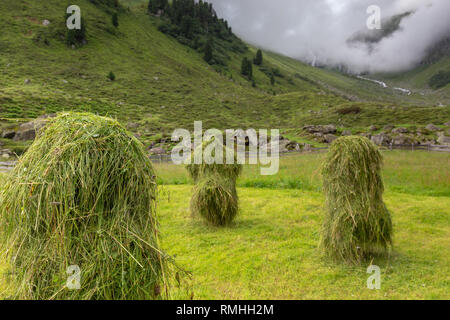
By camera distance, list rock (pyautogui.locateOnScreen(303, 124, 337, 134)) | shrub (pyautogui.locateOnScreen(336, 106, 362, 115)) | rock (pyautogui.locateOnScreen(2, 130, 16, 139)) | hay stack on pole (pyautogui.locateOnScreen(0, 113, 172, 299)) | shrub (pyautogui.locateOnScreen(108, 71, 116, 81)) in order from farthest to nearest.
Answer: shrub (pyautogui.locateOnScreen(108, 71, 116, 81)), shrub (pyautogui.locateOnScreen(336, 106, 362, 115)), rock (pyautogui.locateOnScreen(303, 124, 337, 134)), rock (pyautogui.locateOnScreen(2, 130, 16, 139)), hay stack on pole (pyautogui.locateOnScreen(0, 113, 172, 299))

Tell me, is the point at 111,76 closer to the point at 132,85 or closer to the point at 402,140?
the point at 132,85

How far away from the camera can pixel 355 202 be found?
226 inches

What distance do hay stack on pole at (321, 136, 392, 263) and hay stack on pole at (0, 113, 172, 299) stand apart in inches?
171

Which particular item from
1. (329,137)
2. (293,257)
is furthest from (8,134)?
Answer: (329,137)

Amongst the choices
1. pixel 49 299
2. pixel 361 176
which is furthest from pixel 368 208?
pixel 49 299

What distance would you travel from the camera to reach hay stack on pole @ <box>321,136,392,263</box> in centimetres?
568

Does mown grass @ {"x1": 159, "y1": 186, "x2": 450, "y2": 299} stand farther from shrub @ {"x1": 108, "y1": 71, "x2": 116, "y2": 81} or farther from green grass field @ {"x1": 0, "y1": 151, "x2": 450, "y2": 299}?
shrub @ {"x1": 108, "y1": 71, "x2": 116, "y2": 81}

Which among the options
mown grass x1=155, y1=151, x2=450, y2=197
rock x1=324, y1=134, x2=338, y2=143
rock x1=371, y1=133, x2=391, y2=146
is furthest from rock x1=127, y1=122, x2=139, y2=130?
rock x1=371, y1=133, x2=391, y2=146

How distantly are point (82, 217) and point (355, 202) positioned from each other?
17.2ft

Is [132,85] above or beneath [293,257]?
above

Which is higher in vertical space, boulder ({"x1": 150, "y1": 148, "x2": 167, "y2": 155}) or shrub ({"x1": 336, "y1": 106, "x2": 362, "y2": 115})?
shrub ({"x1": 336, "y1": 106, "x2": 362, "y2": 115})

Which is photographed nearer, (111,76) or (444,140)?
(444,140)

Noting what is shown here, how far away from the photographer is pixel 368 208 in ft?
18.5

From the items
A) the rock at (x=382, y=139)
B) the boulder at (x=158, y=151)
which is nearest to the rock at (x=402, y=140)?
the rock at (x=382, y=139)
